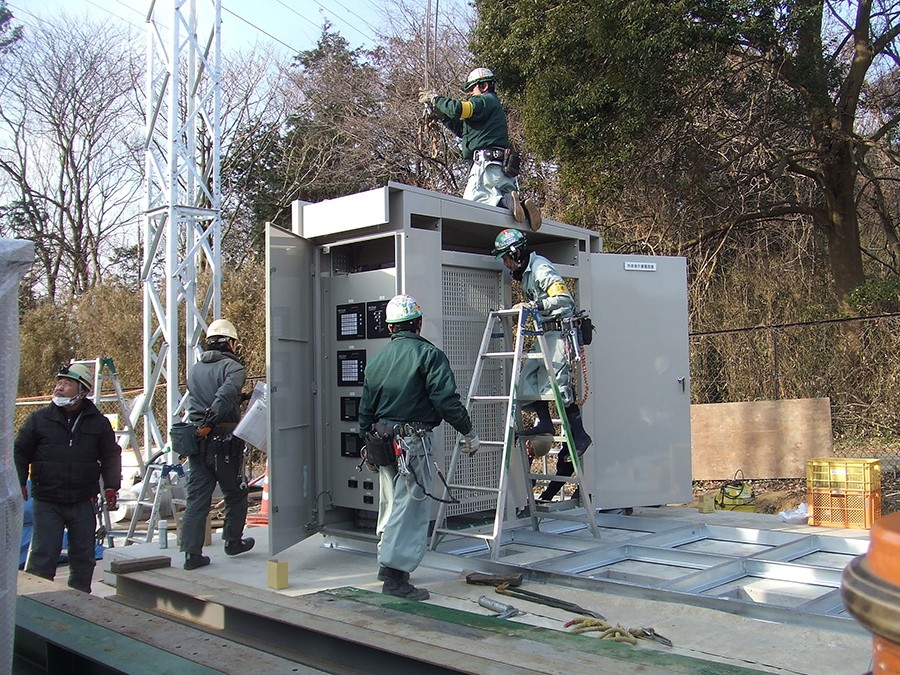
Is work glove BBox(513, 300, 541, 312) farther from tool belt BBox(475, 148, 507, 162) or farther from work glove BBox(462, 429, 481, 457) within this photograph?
tool belt BBox(475, 148, 507, 162)

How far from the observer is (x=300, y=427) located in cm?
711

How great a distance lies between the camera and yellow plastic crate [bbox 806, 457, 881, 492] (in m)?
7.50

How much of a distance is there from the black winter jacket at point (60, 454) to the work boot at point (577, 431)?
12.0 ft

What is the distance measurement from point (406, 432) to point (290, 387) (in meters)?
1.72

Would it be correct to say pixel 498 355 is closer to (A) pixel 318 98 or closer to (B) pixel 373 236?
(B) pixel 373 236

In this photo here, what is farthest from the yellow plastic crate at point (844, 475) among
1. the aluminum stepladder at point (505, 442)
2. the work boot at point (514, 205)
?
the work boot at point (514, 205)

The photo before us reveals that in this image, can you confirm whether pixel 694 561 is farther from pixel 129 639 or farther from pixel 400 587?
pixel 129 639

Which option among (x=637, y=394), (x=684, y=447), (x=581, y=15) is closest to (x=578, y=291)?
(x=637, y=394)

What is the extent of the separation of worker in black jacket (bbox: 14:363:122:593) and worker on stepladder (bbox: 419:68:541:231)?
3.71 m

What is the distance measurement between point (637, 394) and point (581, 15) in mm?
6514

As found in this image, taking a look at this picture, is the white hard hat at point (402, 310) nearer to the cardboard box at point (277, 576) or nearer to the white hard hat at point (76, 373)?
the cardboard box at point (277, 576)

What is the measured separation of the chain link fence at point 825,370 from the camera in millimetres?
12070

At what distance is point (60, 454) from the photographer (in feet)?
18.5

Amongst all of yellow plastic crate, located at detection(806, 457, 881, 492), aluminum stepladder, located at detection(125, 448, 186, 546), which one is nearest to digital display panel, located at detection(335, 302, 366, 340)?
aluminum stepladder, located at detection(125, 448, 186, 546)
